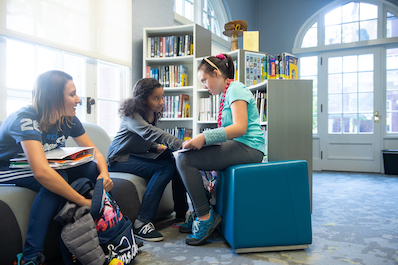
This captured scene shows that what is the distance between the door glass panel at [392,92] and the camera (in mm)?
4961

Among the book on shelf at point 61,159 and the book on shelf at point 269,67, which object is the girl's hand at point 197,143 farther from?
the book on shelf at point 269,67

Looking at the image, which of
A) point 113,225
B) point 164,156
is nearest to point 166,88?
point 164,156

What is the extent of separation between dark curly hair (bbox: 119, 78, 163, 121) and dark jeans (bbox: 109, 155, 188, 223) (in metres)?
0.30

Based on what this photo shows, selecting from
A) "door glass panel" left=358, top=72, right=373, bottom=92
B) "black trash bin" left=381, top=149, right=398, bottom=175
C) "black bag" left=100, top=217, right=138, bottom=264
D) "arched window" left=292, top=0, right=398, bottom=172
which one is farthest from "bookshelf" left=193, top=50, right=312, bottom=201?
"door glass panel" left=358, top=72, right=373, bottom=92

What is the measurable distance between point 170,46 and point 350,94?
3446mm

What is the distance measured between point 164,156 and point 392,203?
216 cm

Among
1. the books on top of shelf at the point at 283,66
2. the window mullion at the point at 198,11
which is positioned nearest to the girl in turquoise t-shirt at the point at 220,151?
the books on top of shelf at the point at 283,66

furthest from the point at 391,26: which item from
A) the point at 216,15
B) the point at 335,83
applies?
the point at 216,15

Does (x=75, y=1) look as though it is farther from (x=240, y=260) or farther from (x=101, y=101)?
(x=240, y=260)

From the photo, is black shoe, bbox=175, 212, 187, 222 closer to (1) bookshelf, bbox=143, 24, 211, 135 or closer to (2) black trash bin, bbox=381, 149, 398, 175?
(1) bookshelf, bbox=143, 24, 211, 135

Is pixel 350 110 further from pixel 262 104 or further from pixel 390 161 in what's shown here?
pixel 262 104

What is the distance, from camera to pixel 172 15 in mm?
3992

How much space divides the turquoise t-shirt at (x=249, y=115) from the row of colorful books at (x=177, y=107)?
5.84ft

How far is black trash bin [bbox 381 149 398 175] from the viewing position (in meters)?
4.70
